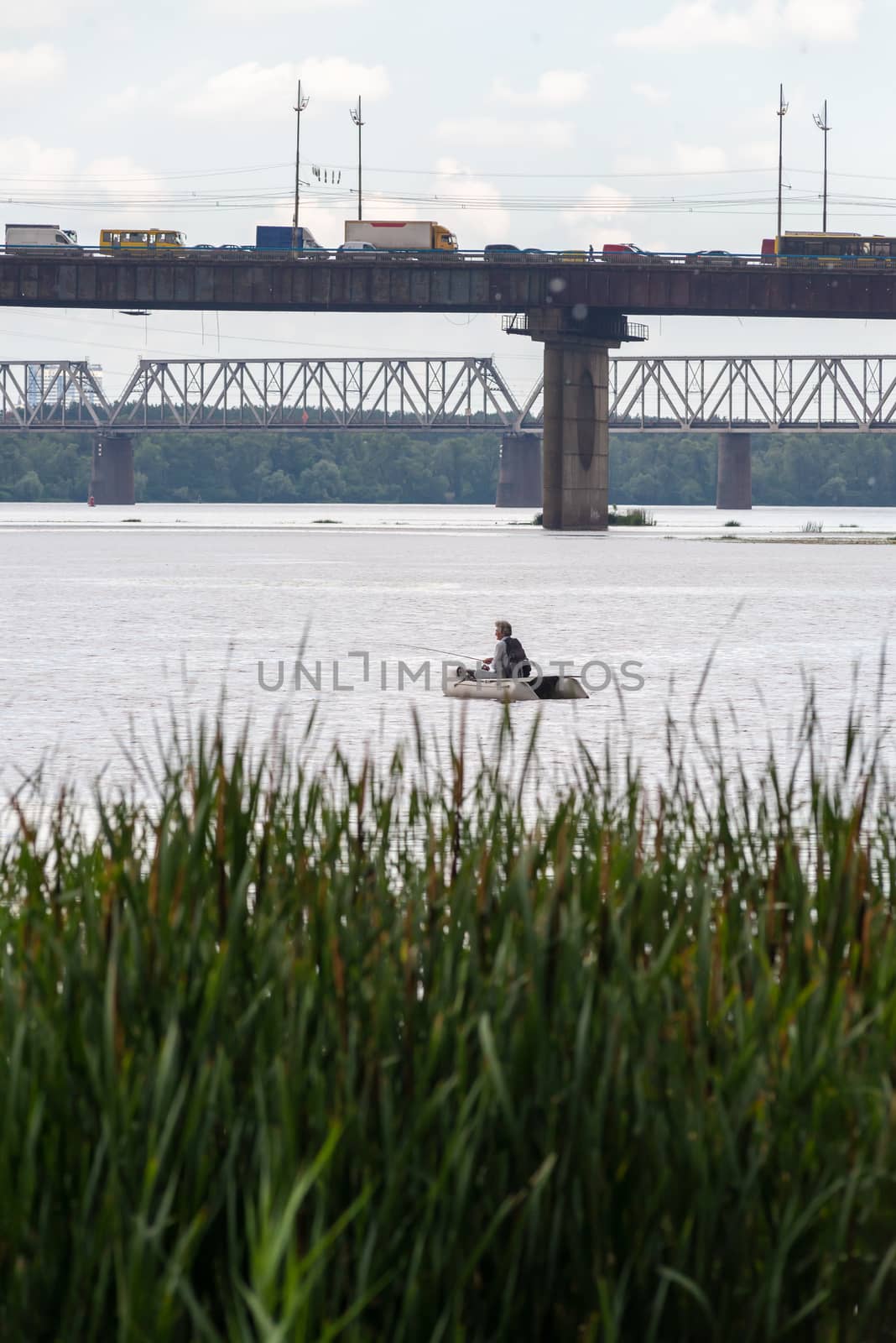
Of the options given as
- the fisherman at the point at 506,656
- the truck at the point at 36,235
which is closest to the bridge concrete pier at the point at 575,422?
the truck at the point at 36,235

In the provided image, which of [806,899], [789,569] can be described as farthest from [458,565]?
[806,899]

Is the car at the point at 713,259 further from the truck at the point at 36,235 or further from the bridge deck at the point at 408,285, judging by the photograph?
the truck at the point at 36,235

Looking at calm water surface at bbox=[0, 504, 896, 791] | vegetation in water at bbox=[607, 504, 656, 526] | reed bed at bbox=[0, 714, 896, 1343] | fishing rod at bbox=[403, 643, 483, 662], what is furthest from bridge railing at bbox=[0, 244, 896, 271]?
reed bed at bbox=[0, 714, 896, 1343]

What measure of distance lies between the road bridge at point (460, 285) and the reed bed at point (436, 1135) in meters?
96.3

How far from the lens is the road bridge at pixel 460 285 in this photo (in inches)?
3878

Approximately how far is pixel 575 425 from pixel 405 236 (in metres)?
14.2

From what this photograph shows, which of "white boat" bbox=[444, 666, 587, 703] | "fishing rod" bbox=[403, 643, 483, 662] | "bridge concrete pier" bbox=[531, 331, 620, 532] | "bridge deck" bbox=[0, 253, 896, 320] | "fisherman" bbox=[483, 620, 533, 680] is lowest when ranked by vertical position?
"fishing rod" bbox=[403, 643, 483, 662]

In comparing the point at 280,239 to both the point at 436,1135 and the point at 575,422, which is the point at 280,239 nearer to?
the point at 575,422

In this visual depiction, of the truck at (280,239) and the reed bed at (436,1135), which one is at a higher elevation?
the truck at (280,239)

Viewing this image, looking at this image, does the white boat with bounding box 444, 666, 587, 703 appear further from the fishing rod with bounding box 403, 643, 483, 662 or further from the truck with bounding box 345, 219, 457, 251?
the truck with bounding box 345, 219, 457, 251

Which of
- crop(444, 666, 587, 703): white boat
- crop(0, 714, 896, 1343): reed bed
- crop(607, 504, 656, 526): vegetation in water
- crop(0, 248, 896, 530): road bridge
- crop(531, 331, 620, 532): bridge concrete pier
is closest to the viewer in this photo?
crop(0, 714, 896, 1343): reed bed

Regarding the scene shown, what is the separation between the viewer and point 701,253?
330 ft

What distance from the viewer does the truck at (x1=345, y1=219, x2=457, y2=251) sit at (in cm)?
10406

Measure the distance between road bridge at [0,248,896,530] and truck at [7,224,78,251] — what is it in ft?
10.6
